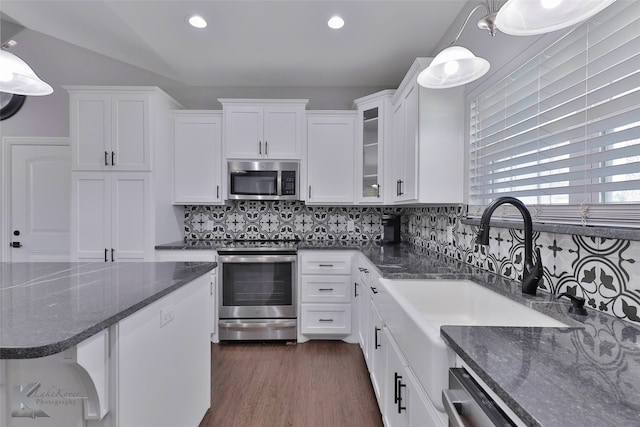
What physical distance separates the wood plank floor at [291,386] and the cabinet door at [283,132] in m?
1.88

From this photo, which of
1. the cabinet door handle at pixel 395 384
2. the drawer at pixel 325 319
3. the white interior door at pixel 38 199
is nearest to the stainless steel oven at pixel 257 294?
the drawer at pixel 325 319

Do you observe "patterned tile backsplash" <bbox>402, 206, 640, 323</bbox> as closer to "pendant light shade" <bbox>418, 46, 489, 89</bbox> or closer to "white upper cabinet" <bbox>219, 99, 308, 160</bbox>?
"pendant light shade" <bbox>418, 46, 489, 89</bbox>

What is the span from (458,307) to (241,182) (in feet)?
7.52

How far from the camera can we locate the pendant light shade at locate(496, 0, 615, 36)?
74 centimetres

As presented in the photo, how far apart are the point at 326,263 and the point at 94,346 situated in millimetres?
2054

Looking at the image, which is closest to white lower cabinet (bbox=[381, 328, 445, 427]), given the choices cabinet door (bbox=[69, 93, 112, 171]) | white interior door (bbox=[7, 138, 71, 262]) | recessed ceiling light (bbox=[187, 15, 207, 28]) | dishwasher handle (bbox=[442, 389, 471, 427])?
dishwasher handle (bbox=[442, 389, 471, 427])

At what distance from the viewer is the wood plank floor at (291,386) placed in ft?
5.85

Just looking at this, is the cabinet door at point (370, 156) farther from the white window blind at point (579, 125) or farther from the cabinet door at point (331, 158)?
the white window blind at point (579, 125)

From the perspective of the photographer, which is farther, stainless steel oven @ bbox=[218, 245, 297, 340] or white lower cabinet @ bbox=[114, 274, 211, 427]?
stainless steel oven @ bbox=[218, 245, 297, 340]

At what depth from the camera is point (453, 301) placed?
149 cm

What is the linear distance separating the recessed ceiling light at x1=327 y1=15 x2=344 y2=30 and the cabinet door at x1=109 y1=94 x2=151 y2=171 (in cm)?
177

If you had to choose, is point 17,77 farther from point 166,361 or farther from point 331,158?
point 331,158

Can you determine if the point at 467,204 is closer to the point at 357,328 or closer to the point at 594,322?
the point at 594,322

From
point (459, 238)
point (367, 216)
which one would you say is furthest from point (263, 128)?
point (459, 238)
